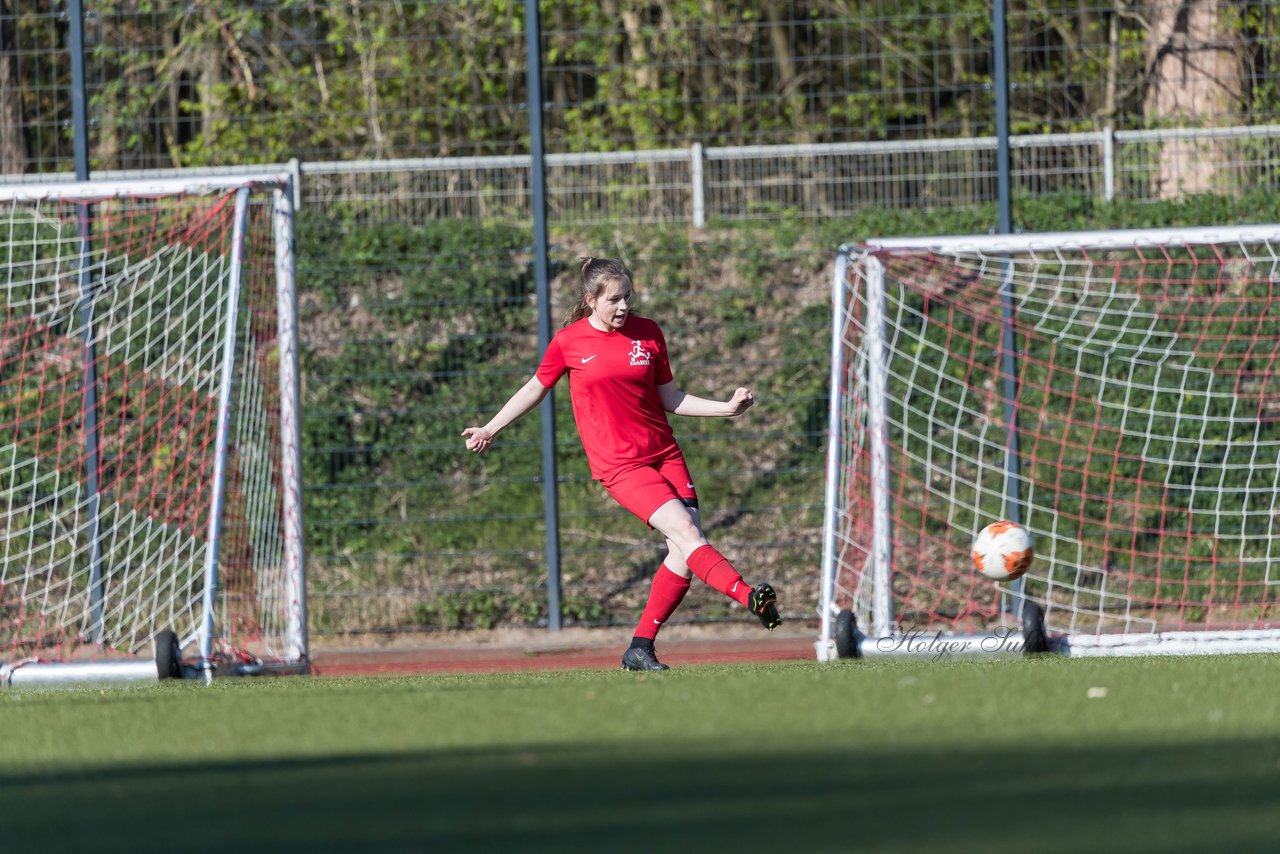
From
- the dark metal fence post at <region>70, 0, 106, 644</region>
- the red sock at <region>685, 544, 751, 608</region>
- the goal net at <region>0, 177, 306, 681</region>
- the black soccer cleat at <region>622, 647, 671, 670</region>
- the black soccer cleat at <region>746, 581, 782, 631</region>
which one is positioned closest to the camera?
the black soccer cleat at <region>746, 581, 782, 631</region>

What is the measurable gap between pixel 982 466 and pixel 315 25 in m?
5.28

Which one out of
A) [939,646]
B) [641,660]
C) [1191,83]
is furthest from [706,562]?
[1191,83]

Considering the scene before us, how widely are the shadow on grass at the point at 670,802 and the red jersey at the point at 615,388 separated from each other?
309 cm

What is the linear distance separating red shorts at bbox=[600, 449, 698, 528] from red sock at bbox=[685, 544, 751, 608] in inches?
10.5

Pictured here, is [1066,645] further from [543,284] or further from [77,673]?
[77,673]

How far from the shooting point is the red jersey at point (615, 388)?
6980 millimetres

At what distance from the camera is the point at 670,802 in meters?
3.30

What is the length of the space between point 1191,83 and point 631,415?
538cm

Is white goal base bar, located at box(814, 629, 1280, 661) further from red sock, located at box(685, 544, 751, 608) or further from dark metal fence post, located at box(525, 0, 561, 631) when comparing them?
dark metal fence post, located at box(525, 0, 561, 631)

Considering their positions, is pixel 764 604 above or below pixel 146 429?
below

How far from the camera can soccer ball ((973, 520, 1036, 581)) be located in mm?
7094

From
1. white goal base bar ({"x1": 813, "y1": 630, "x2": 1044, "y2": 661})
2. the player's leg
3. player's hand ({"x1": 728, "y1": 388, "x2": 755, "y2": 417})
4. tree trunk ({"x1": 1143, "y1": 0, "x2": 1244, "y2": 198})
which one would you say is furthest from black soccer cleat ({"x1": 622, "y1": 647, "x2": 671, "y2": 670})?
tree trunk ({"x1": 1143, "y1": 0, "x2": 1244, "y2": 198})

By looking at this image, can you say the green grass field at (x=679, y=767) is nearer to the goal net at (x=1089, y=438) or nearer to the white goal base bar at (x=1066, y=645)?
the white goal base bar at (x=1066, y=645)

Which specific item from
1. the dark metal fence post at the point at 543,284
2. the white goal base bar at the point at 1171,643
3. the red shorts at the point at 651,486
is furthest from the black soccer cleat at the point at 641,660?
the dark metal fence post at the point at 543,284
